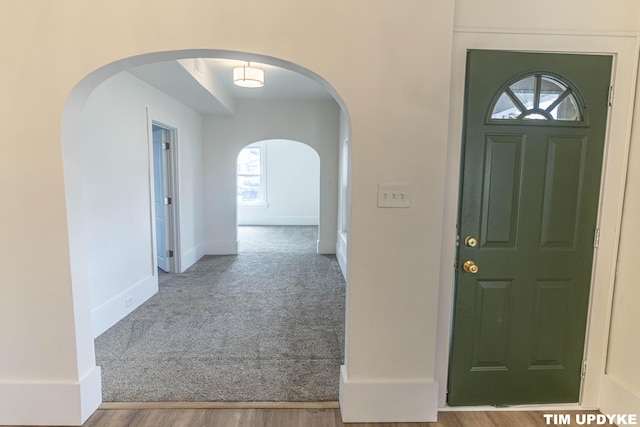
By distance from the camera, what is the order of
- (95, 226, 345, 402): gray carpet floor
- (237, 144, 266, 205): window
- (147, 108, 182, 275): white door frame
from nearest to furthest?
(95, 226, 345, 402): gray carpet floor
(147, 108, 182, 275): white door frame
(237, 144, 266, 205): window

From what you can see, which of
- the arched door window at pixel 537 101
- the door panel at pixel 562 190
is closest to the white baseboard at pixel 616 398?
the door panel at pixel 562 190

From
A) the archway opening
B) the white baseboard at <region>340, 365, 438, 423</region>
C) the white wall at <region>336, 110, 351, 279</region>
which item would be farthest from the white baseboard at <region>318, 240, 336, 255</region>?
the white baseboard at <region>340, 365, 438, 423</region>

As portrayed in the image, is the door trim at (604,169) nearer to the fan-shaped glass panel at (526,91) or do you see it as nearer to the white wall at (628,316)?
the white wall at (628,316)

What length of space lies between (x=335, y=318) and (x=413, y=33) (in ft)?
8.33

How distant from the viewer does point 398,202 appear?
1.81 metres

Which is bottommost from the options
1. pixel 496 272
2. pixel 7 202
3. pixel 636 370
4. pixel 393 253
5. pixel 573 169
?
pixel 636 370

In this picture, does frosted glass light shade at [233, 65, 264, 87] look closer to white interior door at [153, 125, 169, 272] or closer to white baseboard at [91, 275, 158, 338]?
white interior door at [153, 125, 169, 272]

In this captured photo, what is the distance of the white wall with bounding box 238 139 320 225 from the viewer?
9.62 metres

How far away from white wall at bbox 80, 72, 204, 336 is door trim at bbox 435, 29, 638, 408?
248 centimetres

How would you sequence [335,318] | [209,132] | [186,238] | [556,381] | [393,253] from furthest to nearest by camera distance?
1. [209,132]
2. [186,238]
3. [335,318]
4. [556,381]
5. [393,253]

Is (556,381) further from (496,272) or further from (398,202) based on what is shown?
(398,202)

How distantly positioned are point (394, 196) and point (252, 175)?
27.3 ft

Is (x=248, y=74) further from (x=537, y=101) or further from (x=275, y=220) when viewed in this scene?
(x=275, y=220)

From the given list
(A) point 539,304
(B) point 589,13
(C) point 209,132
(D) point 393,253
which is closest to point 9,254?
(D) point 393,253
